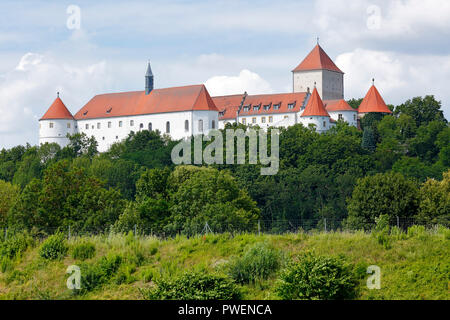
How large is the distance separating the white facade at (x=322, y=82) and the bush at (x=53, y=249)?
3767 inches

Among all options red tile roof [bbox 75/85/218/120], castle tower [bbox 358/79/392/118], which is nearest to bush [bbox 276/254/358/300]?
red tile roof [bbox 75/85/218/120]

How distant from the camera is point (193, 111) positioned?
342 feet

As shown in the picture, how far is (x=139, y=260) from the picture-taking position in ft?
72.0

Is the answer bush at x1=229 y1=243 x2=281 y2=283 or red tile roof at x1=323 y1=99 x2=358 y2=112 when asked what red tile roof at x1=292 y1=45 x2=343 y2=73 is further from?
bush at x1=229 y1=243 x2=281 y2=283

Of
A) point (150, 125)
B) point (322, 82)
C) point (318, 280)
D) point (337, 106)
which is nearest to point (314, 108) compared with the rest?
point (337, 106)

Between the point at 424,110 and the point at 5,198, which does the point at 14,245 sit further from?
the point at 424,110

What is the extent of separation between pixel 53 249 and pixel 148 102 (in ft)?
297

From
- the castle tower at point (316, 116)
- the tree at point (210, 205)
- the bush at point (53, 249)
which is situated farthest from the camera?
the castle tower at point (316, 116)

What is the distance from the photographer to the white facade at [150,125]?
340 ft

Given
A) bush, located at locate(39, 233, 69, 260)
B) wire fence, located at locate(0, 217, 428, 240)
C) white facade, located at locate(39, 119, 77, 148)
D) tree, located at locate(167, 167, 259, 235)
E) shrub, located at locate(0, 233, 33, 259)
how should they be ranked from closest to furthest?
1. bush, located at locate(39, 233, 69, 260)
2. shrub, located at locate(0, 233, 33, 259)
3. wire fence, located at locate(0, 217, 428, 240)
4. tree, located at locate(167, 167, 259, 235)
5. white facade, located at locate(39, 119, 77, 148)

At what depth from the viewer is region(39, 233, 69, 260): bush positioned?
23.0 m

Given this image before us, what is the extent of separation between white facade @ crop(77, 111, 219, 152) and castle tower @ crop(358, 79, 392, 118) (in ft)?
67.7

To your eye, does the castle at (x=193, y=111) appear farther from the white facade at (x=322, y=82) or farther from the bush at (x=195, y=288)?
the bush at (x=195, y=288)

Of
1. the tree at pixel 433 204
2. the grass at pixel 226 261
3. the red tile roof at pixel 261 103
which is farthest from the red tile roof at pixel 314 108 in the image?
the grass at pixel 226 261
